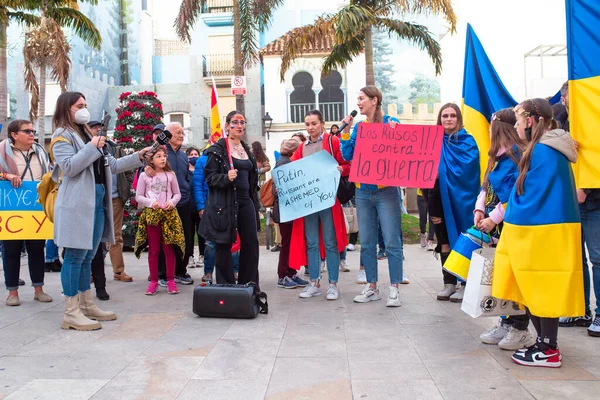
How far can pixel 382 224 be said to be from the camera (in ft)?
18.7

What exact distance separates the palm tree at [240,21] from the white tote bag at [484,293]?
47.3ft

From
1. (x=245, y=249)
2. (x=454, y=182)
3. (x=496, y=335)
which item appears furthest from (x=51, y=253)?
(x=496, y=335)

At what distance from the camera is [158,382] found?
347cm

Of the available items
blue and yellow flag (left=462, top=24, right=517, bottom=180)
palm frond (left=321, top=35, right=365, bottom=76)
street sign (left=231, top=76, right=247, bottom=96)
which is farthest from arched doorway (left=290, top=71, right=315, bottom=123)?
blue and yellow flag (left=462, top=24, right=517, bottom=180)

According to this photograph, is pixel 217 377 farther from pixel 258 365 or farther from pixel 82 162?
pixel 82 162

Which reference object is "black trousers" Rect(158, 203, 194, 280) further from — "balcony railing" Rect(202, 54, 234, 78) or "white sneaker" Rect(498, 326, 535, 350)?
"balcony railing" Rect(202, 54, 234, 78)

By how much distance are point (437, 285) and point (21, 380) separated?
4.82m


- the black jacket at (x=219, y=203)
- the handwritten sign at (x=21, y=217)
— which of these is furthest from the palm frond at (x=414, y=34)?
the handwritten sign at (x=21, y=217)

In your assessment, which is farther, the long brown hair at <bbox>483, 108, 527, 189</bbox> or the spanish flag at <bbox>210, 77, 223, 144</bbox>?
the spanish flag at <bbox>210, 77, 223, 144</bbox>

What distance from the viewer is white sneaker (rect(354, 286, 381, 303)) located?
5.89 metres

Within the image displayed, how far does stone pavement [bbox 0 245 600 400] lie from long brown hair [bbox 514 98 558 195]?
1253 mm

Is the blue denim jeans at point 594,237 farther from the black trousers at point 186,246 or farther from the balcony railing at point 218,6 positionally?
the balcony railing at point 218,6

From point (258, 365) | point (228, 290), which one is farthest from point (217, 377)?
point (228, 290)

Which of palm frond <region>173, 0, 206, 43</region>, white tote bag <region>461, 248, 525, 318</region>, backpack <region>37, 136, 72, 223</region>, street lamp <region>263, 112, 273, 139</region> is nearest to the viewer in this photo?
white tote bag <region>461, 248, 525, 318</region>
